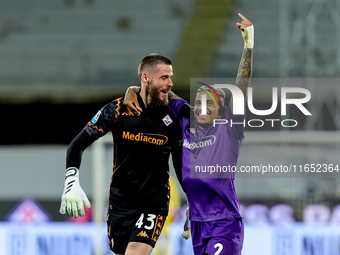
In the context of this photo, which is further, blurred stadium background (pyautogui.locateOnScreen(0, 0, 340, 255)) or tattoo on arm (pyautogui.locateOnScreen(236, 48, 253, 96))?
blurred stadium background (pyautogui.locateOnScreen(0, 0, 340, 255))

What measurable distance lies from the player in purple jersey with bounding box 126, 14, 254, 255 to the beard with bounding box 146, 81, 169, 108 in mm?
327

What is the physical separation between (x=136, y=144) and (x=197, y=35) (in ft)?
31.7

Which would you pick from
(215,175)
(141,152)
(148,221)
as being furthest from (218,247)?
(141,152)

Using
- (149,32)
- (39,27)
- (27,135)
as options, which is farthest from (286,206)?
(39,27)

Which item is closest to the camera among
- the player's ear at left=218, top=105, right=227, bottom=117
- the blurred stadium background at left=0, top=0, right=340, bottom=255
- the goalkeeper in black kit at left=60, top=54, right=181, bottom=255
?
the player's ear at left=218, top=105, right=227, bottom=117

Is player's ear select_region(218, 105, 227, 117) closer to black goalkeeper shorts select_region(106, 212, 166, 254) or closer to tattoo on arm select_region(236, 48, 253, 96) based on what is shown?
tattoo on arm select_region(236, 48, 253, 96)

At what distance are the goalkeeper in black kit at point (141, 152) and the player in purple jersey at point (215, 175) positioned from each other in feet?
0.91

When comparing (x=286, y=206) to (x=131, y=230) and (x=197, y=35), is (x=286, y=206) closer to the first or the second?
(x=131, y=230)

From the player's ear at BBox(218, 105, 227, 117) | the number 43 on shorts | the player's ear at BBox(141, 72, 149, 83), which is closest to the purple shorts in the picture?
the number 43 on shorts

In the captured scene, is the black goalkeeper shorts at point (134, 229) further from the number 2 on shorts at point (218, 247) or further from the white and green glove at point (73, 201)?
the number 2 on shorts at point (218, 247)

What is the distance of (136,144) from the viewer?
14.7 ft

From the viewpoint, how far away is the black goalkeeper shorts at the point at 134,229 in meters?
4.50

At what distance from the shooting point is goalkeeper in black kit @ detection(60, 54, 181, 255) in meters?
4.48

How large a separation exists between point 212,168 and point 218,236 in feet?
1.44
